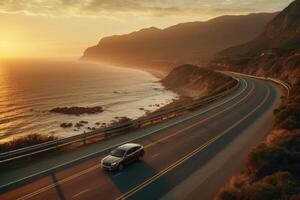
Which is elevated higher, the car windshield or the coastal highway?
the car windshield

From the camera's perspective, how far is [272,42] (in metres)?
180

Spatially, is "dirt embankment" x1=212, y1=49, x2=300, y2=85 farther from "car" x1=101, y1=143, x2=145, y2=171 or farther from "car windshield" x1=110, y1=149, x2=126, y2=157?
"car windshield" x1=110, y1=149, x2=126, y2=157

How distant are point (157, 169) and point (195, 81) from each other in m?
89.6

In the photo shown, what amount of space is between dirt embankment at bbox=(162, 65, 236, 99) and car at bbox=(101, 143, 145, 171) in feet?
185

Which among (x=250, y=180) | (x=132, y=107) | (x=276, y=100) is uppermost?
(x=250, y=180)

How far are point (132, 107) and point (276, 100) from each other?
3527cm

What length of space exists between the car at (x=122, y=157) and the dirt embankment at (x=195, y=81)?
56.3 m

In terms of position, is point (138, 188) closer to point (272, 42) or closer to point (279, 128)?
point (279, 128)

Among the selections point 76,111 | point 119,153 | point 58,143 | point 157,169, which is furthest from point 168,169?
point 76,111

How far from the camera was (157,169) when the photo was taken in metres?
22.4

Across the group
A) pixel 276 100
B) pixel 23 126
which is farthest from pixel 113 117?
pixel 276 100

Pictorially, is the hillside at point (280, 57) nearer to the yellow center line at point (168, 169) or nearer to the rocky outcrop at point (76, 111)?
the rocky outcrop at point (76, 111)

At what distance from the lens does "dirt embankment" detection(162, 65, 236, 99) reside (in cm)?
8931

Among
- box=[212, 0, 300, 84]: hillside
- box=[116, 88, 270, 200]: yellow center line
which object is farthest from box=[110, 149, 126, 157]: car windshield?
box=[212, 0, 300, 84]: hillside
